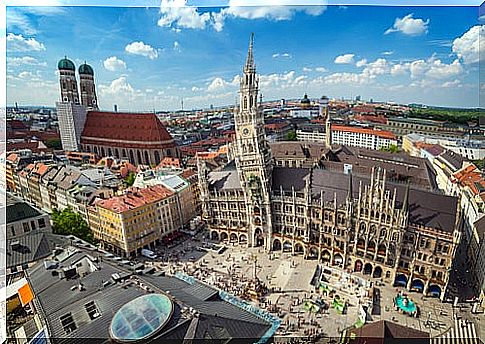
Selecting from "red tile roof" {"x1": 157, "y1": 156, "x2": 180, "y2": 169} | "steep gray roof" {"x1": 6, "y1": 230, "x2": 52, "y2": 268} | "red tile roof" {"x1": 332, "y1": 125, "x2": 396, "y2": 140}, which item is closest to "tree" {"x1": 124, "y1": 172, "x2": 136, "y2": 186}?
"red tile roof" {"x1": 157, "y1": 156, "x2": 180, "y2": 169}

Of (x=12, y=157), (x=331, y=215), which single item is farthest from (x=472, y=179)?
(x=12, y=157)

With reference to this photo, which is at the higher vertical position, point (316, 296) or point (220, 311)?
point (220, 311)

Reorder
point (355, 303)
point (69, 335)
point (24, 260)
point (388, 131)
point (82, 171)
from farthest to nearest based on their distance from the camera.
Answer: point (388, 131)
point (82, 171)
point (355, 303)
point (24, 260)
point (69, 335)

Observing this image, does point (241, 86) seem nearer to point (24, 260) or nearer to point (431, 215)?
point (431, 215)

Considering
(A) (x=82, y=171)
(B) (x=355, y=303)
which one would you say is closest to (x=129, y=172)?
(A) (x=82, y=171)

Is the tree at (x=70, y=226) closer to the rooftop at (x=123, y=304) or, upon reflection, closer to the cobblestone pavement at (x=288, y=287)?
the cobblestone pavement at (x=288, y=287)

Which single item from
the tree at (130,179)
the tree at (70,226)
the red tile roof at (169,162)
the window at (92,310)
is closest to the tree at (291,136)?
the red tile roof at (169,162)
